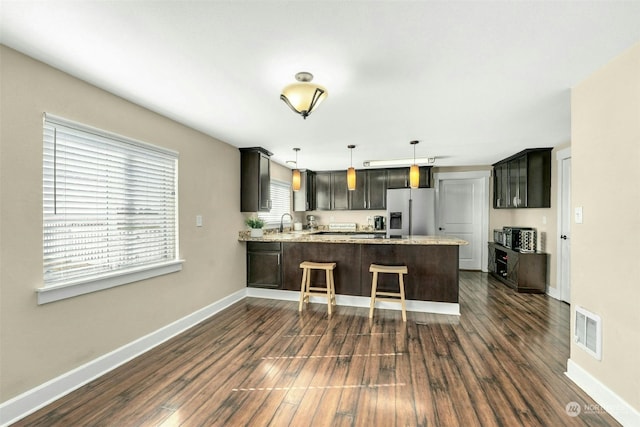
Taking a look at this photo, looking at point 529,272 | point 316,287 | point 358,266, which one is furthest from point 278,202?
point 529,272

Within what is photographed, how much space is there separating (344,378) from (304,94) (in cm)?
211

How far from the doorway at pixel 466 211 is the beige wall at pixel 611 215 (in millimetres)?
3959

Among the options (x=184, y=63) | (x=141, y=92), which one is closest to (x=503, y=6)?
(x=184, y=63)

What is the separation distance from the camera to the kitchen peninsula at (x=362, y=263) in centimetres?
361

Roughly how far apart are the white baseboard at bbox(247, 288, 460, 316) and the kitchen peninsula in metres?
0.01

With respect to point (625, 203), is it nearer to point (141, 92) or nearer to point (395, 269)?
point (395, 269)

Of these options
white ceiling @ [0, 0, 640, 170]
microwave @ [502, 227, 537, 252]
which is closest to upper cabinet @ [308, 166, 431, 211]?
microwave @ [502, 227, 537, 252]

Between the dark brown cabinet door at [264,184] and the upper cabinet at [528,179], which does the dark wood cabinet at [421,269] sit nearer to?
the dark brown cabinet door at [264,184]

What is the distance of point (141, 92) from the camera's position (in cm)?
234

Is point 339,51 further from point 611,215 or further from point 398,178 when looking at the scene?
point 398,178

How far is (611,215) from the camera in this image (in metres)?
1.83

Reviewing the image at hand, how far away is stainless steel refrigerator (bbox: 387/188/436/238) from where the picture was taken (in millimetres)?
5352

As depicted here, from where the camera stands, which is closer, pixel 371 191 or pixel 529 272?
pixel 529 272

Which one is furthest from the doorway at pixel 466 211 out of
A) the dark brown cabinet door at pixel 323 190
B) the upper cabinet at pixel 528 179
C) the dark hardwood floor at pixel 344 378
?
the dark hardwood floor at pixel 344 378
